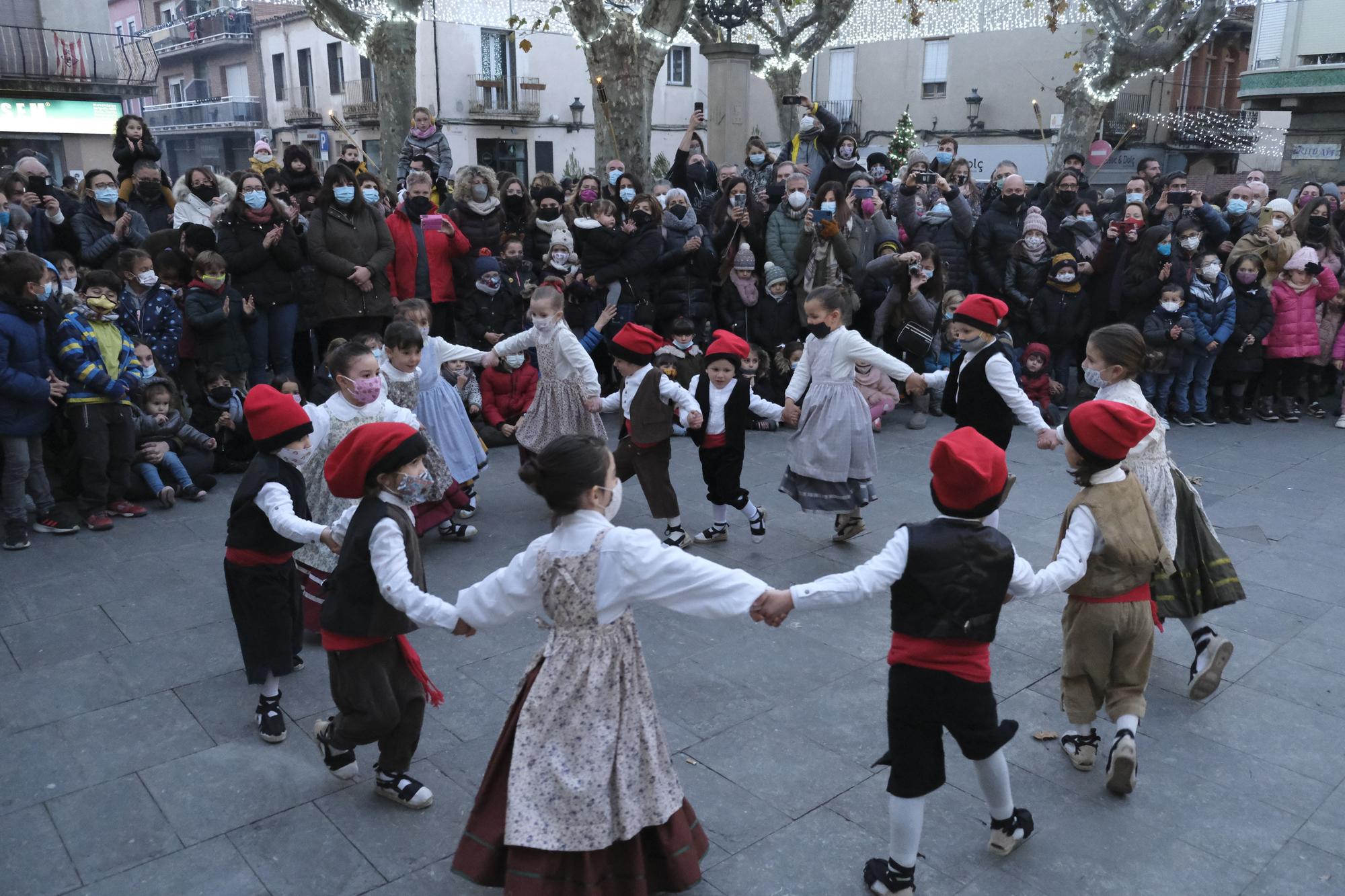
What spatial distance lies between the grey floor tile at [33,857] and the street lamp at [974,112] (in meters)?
34.3

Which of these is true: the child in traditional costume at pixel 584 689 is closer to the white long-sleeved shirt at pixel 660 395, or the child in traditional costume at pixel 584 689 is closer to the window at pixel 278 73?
the white long-sleeved shirt at pixel 660 395

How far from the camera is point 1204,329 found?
32.5ft

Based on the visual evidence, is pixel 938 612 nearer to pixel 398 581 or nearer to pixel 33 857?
pixel 398 581

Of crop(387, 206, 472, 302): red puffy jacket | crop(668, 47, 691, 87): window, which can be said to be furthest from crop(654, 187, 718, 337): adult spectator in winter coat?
crop(668, 47, 691, 87): window

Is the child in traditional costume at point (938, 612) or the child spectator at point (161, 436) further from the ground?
the child in traditional costume at point (938, 612)

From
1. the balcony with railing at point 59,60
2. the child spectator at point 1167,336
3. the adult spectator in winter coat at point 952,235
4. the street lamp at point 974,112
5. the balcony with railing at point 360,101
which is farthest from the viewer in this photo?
the balcony with railing at point 360,101

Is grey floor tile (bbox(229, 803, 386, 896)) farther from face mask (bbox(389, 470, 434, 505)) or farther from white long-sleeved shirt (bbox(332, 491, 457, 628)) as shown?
face mask (bbox(389, 470, 434, 505))

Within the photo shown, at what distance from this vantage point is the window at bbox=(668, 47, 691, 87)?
40062mm

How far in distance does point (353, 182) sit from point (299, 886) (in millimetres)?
6527

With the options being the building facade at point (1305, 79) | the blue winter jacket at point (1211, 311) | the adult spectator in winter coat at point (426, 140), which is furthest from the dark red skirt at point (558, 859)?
the building facade at point (1305, 79)

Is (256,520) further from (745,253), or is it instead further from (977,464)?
(745,253)

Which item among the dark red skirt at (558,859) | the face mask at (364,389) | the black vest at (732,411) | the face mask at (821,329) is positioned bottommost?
the dark red skirt at (558,859)

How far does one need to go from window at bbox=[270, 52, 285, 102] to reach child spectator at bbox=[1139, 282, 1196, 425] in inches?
1558

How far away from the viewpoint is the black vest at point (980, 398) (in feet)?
18.8
